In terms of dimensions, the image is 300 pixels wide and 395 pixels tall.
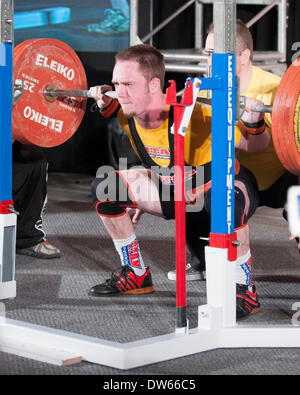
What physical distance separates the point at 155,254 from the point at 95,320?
1.22 m

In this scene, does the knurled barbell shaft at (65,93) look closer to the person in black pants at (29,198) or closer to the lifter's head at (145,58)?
the lifter's head at (145,58)

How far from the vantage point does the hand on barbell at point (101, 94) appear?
3.40 metres

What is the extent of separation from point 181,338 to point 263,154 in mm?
1096

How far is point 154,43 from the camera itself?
658 cm

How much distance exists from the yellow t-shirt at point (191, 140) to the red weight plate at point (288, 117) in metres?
0.39

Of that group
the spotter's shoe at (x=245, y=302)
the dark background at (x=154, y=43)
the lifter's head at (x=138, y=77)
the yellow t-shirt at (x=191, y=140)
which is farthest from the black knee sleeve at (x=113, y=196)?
the dark background at (x=154, y=43)

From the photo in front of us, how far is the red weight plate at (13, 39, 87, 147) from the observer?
11.9 ft

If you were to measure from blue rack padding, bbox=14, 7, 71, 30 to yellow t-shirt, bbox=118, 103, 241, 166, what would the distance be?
3233 millimetres

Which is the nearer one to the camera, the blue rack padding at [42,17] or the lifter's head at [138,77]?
the lifter's head at [138,77]

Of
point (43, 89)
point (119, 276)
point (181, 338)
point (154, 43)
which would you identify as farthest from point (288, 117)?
point (154, 43)

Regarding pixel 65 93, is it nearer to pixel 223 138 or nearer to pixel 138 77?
pixel 138 77

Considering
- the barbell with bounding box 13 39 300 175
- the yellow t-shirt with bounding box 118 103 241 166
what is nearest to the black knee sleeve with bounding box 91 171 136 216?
the yellow t-shirt with bounding box 118 103 241 166

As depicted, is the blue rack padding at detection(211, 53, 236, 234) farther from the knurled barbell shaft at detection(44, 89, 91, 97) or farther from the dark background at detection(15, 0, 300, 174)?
the dark background at detection(15, 0, 300, 174)
